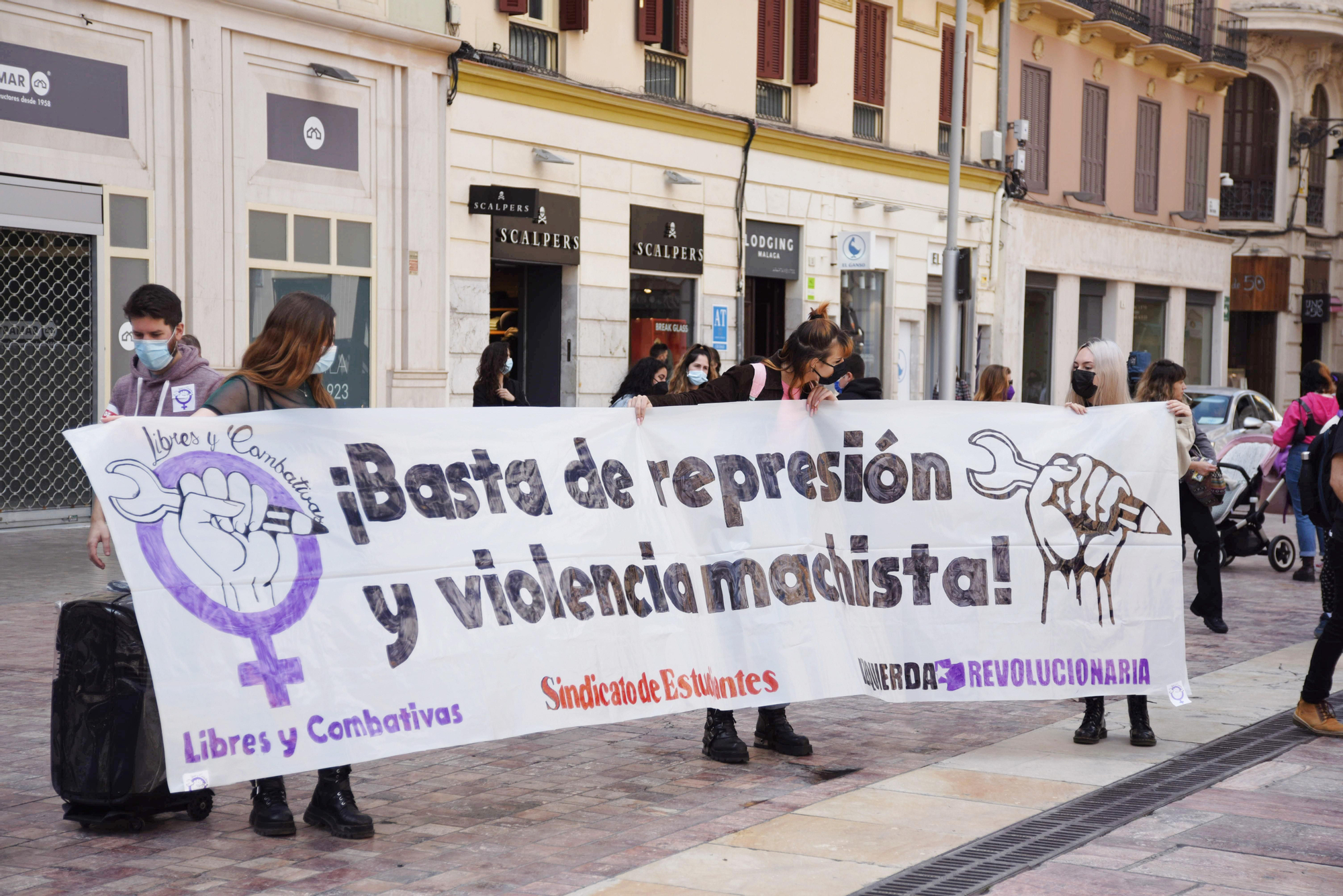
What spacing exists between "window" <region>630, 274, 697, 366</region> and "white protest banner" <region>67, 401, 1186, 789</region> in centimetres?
1352

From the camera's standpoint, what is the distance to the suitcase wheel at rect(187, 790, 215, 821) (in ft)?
18.2

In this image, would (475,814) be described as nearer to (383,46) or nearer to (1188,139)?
(383,46)

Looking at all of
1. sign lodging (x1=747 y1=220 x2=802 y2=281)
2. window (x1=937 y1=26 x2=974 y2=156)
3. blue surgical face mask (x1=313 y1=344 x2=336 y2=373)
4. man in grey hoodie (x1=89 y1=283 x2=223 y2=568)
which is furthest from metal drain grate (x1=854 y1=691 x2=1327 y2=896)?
window (x1=937 y1=26 x2=974 y2=156)

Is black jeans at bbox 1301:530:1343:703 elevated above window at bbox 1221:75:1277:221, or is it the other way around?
window at bbox 1221:75:1277:221

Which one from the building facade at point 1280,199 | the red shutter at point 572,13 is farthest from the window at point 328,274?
the building facade at point 1280,199

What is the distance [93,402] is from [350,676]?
10318 millimetres

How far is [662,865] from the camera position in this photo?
5066 millimetres

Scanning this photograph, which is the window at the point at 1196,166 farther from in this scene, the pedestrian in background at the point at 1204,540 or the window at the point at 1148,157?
the pedestrian in background at the point at 1204,540

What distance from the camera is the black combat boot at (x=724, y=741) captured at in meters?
6.59

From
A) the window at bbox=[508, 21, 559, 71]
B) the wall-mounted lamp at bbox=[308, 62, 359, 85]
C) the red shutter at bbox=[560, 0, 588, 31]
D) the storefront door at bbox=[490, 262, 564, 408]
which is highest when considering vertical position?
the red shutter at bbox=[560, 0, 588, 31]

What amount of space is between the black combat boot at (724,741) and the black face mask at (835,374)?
57.1 inches

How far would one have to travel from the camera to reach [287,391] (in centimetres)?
556

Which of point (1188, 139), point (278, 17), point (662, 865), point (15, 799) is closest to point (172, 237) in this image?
point (278, 17)

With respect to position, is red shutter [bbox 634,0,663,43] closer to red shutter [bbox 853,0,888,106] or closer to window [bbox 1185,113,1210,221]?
red shutter [bbox 853,0,888,106]
